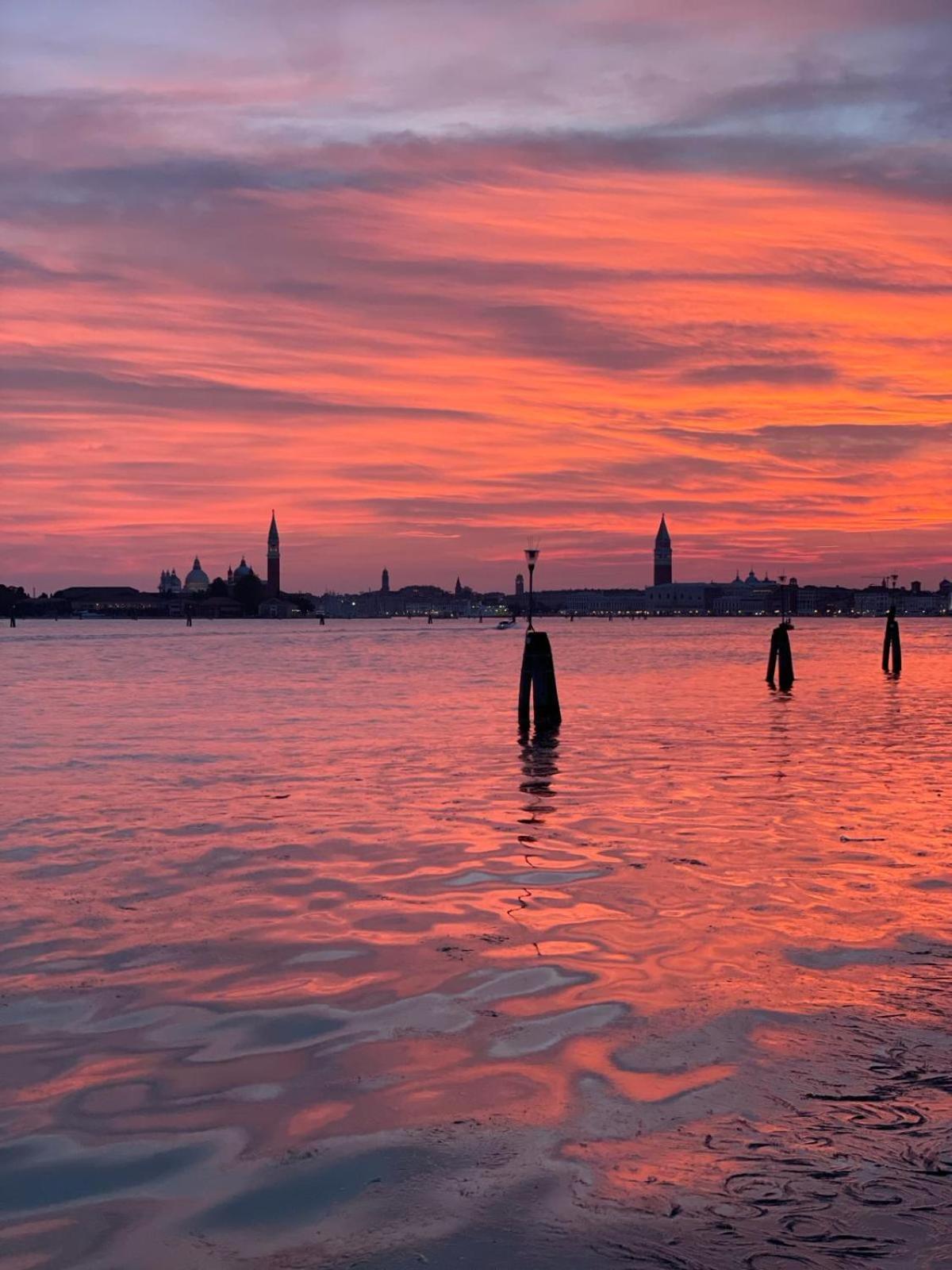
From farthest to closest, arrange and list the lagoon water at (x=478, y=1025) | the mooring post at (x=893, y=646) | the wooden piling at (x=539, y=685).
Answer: the mooring post at (x=893, y=646) → the wooden piling at (x=539, y=685) → the lagoon water at (x=478, y=1025)

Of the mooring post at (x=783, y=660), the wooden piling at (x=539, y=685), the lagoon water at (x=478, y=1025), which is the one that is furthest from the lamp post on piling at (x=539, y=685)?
the mooring post at (x=783, y=660)

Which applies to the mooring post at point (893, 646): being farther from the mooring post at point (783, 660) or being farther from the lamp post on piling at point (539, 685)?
the lamp post on piling at point (539, 685)

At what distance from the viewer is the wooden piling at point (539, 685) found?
29.2 metres

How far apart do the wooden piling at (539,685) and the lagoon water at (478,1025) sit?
9.39 metres

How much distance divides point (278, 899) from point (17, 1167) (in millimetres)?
5679

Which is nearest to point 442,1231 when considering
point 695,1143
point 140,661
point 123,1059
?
point 695,1143

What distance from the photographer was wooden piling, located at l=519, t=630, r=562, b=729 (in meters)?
29.2

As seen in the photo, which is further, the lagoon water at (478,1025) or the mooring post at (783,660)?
the mooring post at (783,660)

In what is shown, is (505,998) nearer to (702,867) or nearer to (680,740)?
(702,867)

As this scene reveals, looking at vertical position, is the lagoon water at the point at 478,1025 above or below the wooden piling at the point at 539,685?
below

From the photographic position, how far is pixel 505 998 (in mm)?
8281

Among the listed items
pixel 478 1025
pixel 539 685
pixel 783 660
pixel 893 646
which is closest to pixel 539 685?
pixel 539 685

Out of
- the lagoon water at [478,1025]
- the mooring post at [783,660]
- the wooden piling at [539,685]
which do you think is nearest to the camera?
the lagoon water at [478,1025]

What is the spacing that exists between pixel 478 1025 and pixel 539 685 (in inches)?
865
